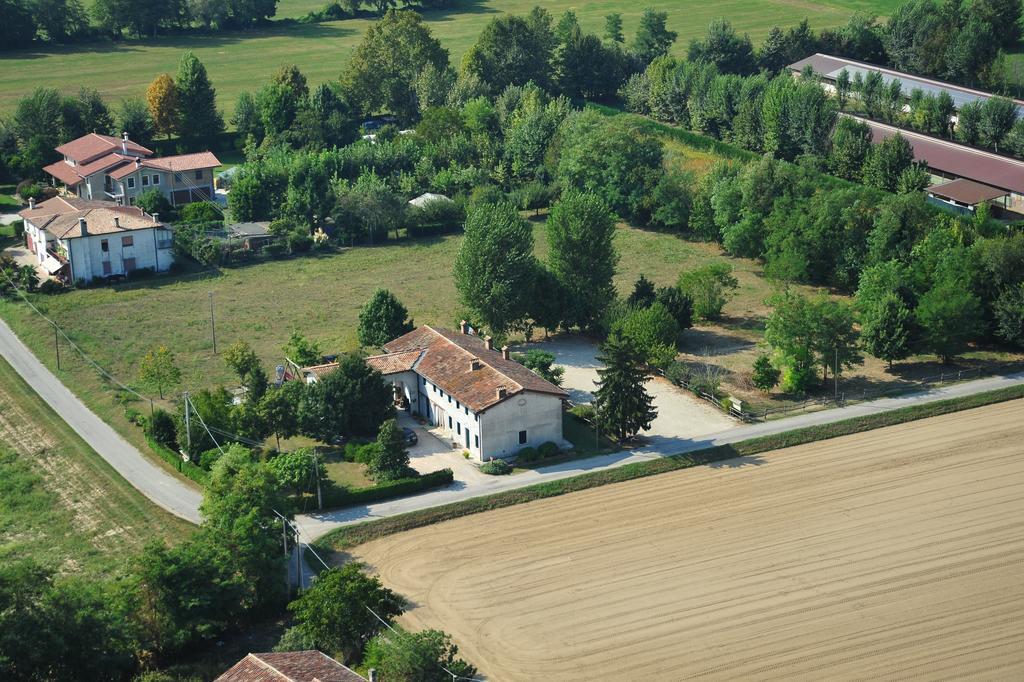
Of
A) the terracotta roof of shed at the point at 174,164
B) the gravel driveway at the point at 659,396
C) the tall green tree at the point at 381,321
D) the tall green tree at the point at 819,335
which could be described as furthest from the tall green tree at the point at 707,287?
the terracotta roof of shed at the point at 174,164

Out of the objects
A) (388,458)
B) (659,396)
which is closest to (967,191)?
(659,396)

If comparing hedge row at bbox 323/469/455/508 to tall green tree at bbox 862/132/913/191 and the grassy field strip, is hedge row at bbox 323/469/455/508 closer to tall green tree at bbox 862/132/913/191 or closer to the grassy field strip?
the grassy field strip

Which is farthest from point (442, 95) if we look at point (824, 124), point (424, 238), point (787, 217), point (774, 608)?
point (774, 608)

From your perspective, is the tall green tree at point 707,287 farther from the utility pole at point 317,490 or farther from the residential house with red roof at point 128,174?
the residential house with red roof at point 128,174

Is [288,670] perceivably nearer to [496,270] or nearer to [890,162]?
[496,270]

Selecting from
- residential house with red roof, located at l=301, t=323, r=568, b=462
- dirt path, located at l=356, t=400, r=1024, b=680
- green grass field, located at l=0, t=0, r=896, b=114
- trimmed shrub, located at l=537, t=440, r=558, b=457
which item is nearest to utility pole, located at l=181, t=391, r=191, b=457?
residential house with red roof, located at l=301, t=323, r=568, b=462
